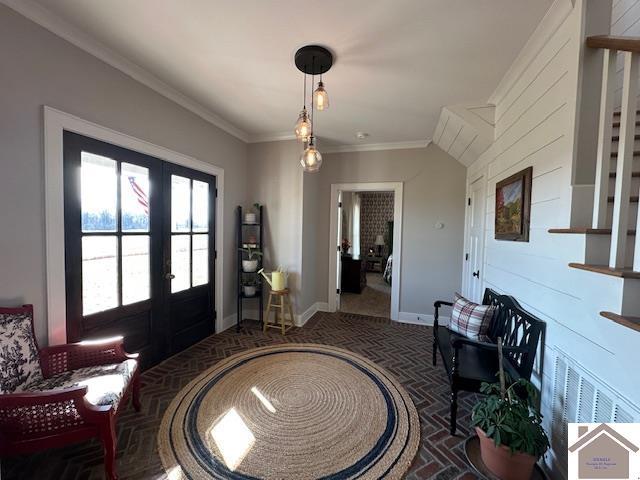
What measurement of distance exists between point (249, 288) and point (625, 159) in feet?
12.1

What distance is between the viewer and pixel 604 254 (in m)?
1.33

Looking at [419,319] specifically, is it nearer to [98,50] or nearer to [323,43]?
[323,43]

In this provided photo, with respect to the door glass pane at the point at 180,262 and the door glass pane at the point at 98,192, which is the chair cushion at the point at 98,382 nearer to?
the door glass pane at the point at 98,192

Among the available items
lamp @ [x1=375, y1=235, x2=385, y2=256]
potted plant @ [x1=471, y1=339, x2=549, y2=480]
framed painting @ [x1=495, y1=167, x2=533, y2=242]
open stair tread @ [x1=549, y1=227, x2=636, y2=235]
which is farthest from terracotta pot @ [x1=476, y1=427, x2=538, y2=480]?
lamp @ [x1=375, y1=235, x2=385, y2=256]

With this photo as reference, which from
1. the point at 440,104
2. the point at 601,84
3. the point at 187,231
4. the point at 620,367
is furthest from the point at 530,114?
the point at 187,231

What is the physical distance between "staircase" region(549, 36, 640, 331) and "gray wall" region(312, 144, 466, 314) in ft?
8.31

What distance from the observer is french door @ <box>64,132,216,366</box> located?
199 centimetres

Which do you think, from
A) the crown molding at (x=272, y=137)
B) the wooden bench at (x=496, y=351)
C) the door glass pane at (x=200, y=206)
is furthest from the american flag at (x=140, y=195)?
the wooden bench at (x=496, y=351)

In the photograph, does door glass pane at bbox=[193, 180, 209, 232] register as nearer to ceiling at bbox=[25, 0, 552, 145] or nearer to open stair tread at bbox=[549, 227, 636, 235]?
ceiling at bbox=[25, 0, 552, 145]

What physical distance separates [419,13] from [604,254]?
68.6 inches

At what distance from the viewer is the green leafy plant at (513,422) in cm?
138

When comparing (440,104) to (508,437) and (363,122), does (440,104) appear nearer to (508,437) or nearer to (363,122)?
(363,122)

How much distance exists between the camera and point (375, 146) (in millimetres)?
4219

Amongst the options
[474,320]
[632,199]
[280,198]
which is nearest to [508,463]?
[474,320]
